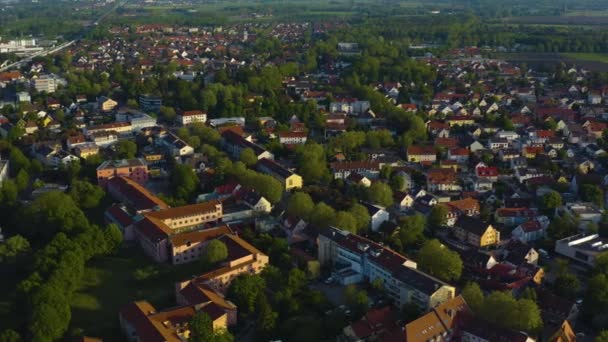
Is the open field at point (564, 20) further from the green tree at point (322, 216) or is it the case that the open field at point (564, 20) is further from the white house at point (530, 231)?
the green tree at point (322, 216)

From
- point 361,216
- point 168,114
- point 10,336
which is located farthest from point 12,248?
point 168,114

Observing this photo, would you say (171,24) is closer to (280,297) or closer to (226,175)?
(226,175)

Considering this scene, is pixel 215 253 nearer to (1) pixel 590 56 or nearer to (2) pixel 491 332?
(2) pixel 491 332

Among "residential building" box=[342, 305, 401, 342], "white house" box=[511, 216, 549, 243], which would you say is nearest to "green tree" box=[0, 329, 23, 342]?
"residential building" box=[342, 305, 401, 342]

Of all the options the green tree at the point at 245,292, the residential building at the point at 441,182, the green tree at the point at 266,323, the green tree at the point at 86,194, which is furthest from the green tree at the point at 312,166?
the green tree at the point at 266,323

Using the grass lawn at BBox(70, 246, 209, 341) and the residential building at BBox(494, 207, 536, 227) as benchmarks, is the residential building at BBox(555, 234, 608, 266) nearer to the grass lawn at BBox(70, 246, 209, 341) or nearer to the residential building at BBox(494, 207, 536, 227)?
the residential building at BBox(494, 207, 536, 227)

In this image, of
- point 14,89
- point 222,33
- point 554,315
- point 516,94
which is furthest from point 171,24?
point 554,315
